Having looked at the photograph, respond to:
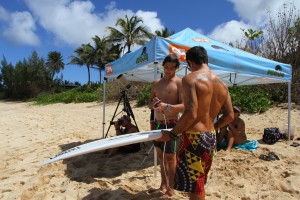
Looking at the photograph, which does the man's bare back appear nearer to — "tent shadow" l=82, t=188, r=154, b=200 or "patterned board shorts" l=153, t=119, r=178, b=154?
"patterned board shorts" l=153, t=119, r=178, b=154

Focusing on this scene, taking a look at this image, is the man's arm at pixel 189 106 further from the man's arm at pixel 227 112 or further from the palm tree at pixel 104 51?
the palm tree at pixel 104 51

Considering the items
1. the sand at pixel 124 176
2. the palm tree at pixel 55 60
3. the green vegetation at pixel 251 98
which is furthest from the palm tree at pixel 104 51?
the sand at pixel 124 176

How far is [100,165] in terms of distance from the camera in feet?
15.1

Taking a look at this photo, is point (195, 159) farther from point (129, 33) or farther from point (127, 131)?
point (129, 33)

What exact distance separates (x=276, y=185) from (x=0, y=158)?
4.72 meters

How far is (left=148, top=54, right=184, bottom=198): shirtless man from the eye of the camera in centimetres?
312

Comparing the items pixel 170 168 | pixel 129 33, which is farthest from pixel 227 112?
pixel 129 33

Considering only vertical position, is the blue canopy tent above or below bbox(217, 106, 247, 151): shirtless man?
above

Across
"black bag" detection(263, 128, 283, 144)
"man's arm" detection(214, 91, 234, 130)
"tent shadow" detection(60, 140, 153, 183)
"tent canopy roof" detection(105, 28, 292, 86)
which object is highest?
"tent canopy roof" detection(105, 28, 292, 86)

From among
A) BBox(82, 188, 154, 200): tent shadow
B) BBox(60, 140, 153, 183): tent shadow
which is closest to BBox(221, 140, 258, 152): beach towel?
BBox(60, 140, 153, 183): tent shadow

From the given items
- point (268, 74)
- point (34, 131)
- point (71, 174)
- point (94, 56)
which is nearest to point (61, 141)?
point (34, 131)

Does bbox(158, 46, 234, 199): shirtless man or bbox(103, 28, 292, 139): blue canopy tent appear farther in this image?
bbox(103, 28, 292, 139): blue canopy tent

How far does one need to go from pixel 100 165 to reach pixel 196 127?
2816 millimetres

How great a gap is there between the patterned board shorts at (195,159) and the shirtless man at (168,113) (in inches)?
32.4
